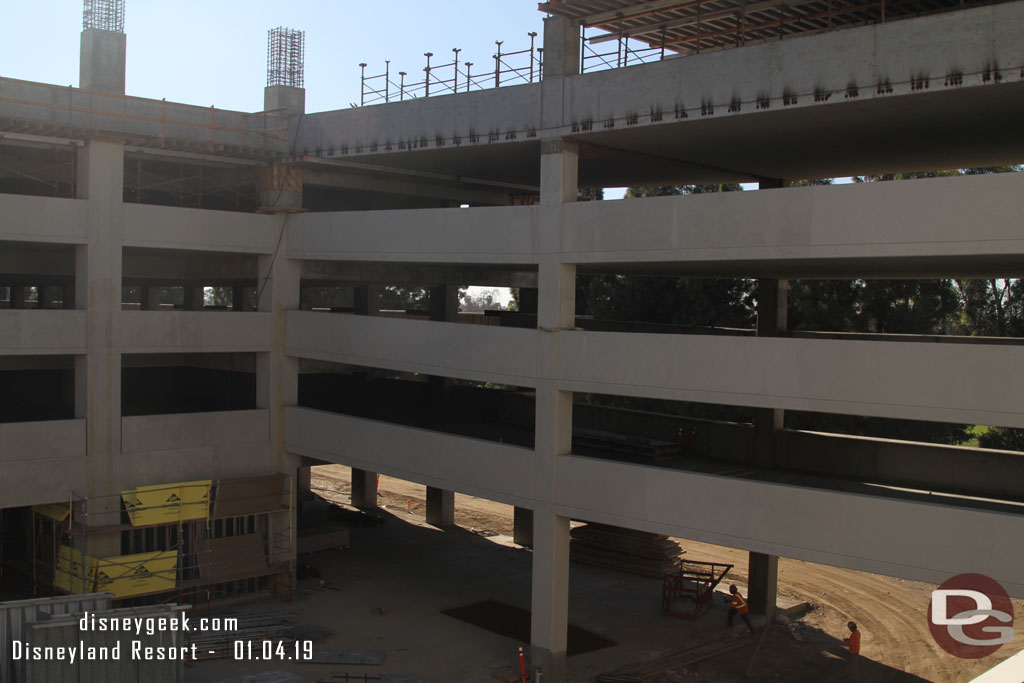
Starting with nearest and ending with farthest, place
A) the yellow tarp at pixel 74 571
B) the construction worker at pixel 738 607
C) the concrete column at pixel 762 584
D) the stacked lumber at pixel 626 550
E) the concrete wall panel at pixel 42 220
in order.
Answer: the concrete wall panel at pixel 42 220 → the yellow tarp at pixel 74 571 → the construction worker at pixel 738 607 → the concrete column at pixel 762 584 → the stacked lumber at pixel 626 550

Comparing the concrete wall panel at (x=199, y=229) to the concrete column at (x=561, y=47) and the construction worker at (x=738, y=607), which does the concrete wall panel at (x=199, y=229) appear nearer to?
the concrete column at (x=561, y=47)

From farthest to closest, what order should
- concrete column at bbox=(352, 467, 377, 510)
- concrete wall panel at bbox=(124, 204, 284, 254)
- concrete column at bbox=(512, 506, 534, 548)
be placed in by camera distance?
1. concrete column at bbox=(352, 467, 377, 510)
2. concrete column at bbox=(512, 506, 534, 548)
3. concrete wall panel at bbox=(124, 204, 284, 254)

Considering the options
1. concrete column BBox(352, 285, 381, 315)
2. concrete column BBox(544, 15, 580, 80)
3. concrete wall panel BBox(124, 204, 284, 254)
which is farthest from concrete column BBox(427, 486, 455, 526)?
concrete column BBox(544, 15, 580, 80)

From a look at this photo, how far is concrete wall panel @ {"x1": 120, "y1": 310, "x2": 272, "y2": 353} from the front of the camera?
2333 centimetres

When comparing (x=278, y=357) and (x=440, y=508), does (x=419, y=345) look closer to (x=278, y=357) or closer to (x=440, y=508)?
(x=278, y=357)

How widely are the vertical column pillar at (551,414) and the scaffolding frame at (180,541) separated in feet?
28.6

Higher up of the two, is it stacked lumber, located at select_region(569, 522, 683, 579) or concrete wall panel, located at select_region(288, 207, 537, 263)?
concrete wall panel, located at select_region(288, 207, 537, 263)

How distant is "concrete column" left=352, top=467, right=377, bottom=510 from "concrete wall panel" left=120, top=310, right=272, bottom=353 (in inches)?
504

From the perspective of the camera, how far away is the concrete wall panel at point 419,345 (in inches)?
798

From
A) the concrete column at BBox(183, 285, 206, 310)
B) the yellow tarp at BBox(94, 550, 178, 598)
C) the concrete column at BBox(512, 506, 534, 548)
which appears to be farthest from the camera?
the concrete column at BBox(183, 285, 206, 310)

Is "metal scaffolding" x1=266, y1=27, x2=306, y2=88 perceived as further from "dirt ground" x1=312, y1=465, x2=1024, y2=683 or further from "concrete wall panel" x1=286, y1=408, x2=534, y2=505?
"dirt ground" x1=312, y1=465, x2=1024, y2=683

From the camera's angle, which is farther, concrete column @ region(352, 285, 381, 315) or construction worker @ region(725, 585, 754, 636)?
concrete column @ region(352, 285, 381, 315)

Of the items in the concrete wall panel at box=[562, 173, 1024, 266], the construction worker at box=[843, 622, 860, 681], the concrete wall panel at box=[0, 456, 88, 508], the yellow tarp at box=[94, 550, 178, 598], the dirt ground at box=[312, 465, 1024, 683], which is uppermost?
the concrete wall panel at box=[562, 173, 1024, 266]

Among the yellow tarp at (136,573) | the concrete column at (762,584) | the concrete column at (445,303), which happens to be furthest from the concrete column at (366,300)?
the concrete column at (762,584)
